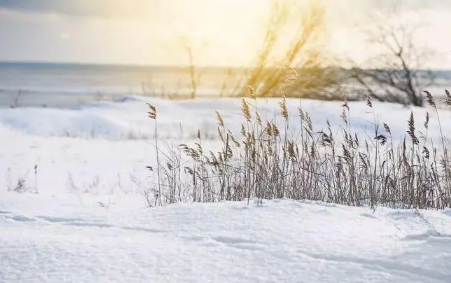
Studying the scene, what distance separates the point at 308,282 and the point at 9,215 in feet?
6.85

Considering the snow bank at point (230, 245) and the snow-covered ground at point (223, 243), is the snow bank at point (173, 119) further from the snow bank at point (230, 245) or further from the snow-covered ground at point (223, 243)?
the snow bank at point (230, 245)

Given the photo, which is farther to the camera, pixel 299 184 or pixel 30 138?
pixel 30 138

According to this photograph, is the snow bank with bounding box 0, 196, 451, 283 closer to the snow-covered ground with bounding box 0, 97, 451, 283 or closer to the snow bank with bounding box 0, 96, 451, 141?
the snow-covered ground with bounding box 0, 97, 451, 283

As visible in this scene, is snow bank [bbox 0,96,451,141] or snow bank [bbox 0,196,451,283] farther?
snow bank [bbox 0,96,451,141]

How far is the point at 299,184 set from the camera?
196 inches

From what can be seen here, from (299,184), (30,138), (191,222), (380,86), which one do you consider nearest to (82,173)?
(30,138)

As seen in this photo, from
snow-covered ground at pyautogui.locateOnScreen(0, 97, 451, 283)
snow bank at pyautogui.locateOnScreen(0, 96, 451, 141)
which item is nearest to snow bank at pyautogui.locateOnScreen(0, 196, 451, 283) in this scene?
snow-covered ground at pyautogui.locateOnScreen(0, 97, 451, 283)

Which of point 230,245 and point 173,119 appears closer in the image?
point 230,245

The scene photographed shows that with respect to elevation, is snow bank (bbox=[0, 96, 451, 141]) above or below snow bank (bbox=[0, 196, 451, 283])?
above

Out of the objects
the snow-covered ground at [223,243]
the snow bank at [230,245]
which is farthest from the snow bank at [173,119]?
the snow bank at [230,245]

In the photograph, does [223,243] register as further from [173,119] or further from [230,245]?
[173,119]

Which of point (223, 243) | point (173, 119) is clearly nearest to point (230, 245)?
point (223, 243)

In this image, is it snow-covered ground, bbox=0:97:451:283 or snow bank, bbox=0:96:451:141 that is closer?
snow-covered ground, bbox=0:97:451:283

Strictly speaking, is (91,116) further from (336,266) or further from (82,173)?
(336,266)
